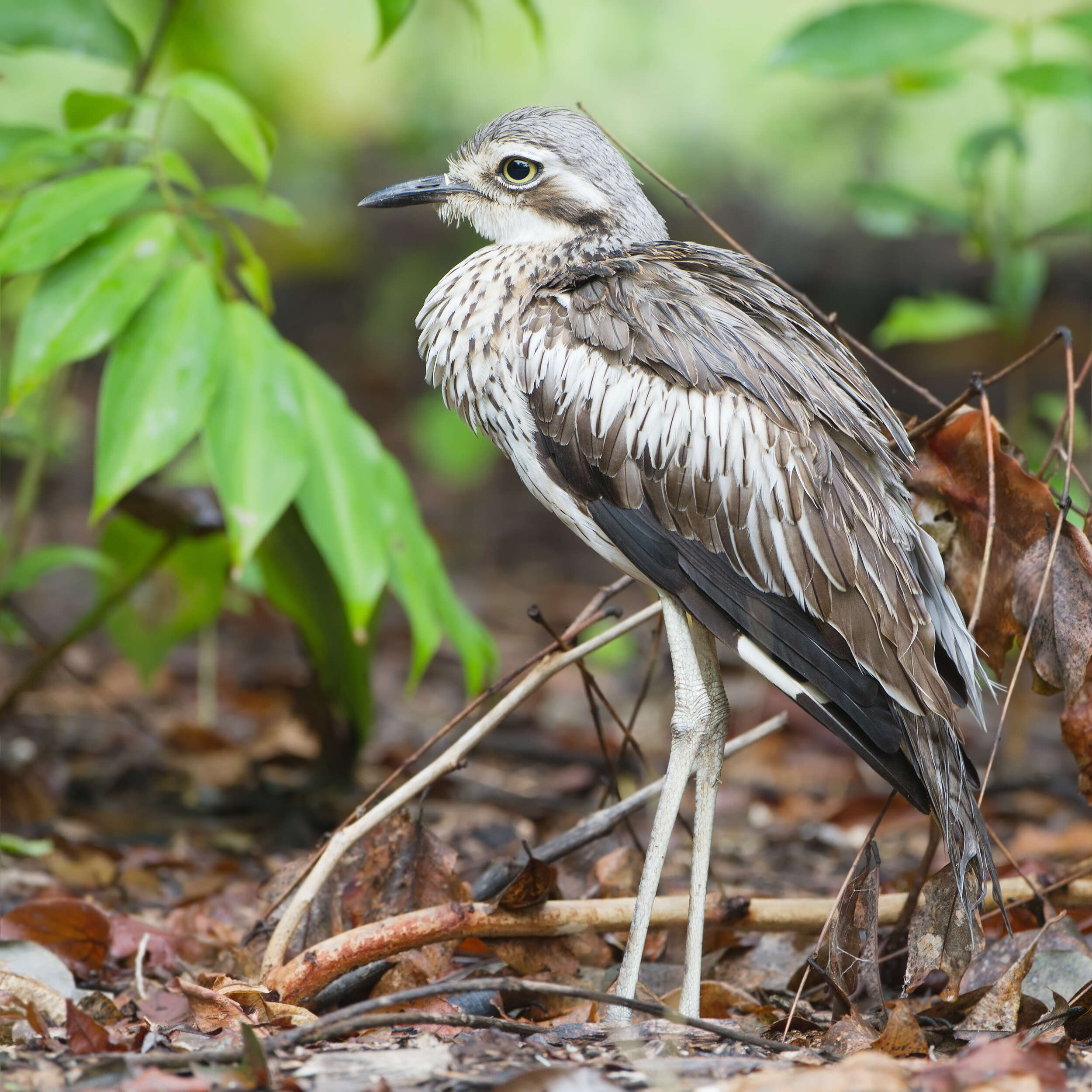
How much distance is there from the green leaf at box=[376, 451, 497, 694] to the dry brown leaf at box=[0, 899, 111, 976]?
3.86 ft

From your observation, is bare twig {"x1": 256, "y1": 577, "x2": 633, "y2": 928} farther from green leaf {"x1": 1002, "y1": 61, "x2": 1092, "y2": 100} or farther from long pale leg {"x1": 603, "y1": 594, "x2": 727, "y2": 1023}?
green leaf {"x1": 1002, "y1": 61, "x2": 1092, "y2": 100}

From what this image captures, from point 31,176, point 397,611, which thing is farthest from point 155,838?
point 397,611


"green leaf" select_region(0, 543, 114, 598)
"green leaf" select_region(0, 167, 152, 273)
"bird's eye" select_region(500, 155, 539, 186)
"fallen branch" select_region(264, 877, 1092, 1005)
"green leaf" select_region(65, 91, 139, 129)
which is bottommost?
"fallen branch" select_region(264, 877, 1092, 1005)

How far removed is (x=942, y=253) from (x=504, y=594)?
4146mm

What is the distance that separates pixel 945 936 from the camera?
2.77m

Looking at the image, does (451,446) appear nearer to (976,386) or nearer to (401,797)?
(401,797)

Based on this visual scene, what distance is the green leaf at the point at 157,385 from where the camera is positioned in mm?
3336

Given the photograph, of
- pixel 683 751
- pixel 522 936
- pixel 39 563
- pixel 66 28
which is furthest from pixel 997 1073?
pixel 66 28

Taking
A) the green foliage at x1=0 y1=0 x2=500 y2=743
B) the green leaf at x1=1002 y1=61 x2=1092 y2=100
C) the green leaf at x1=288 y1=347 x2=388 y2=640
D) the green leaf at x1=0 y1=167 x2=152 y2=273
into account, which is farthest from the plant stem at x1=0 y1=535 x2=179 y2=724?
the green leaf at x1=1002 y1=61 x2=1092 y2=100

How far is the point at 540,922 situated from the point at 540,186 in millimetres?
1953

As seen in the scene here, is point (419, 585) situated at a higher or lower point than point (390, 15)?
lower

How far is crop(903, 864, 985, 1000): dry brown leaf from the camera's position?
8.98 ft

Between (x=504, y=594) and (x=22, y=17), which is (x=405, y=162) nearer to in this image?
(x=504, y=594)

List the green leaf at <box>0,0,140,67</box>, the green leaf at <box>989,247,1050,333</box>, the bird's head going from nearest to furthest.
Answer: the bird's head → the green leaf at <box>0,0,140,67</box> → the green leaf at <box>989,247,1050,333</box>
